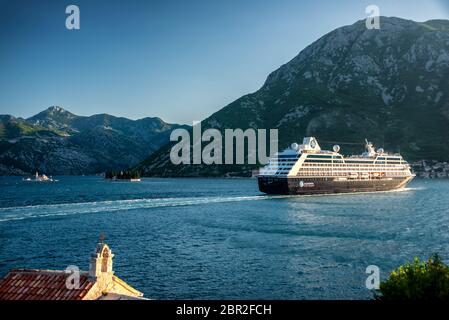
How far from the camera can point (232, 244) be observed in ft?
212

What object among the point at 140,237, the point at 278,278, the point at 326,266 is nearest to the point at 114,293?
the point at 278,278

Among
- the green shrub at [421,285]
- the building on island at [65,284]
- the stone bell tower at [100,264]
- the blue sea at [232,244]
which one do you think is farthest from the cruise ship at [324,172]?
the building on island at [65,284]

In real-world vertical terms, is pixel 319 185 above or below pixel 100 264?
below

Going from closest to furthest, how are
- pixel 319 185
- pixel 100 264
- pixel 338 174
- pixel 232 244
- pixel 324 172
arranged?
pixel 100 264, pixel 232 244, pixel 319 185, pixel 324 172, pixel 338 174

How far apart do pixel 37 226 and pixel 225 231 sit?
3693 centimetres

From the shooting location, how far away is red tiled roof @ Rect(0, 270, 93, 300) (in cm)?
2325

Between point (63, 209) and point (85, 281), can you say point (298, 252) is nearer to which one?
point (85, 281)

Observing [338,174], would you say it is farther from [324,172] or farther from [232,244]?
[232,244]

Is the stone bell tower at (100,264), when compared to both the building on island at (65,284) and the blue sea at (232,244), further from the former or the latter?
the blue sea at (232,244)

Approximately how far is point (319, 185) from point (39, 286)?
13954cm

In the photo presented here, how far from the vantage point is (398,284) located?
2523 cm

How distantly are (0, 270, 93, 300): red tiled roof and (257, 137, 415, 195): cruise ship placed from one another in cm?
12190

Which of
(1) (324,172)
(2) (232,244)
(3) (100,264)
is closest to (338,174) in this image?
(1) (324,172)
